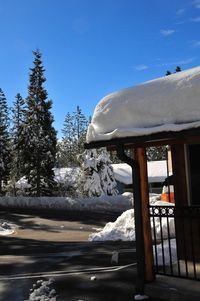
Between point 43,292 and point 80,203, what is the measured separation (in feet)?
73.6

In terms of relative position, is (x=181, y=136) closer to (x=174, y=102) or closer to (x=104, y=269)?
(x=174, y=102)

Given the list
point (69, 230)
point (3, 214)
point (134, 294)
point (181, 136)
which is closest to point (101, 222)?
point (69, 230)

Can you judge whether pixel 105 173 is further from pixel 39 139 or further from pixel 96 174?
pixel 39 139

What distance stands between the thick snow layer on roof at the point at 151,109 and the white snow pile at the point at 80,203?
20.7m

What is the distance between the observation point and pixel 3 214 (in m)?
25.8

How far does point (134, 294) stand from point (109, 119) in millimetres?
3026

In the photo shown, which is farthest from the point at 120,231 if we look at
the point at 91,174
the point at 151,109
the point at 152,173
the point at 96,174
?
the point at 152,173

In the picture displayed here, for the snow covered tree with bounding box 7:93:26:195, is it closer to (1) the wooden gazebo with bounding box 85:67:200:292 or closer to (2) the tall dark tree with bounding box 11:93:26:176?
(2) the tall dark tree with bounding box 11:93:26:176

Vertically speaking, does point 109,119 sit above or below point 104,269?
above

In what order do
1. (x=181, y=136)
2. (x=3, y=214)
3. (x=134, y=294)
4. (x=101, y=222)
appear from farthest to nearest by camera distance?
1. (x=3, y=214)
2. (x=101, y=222)
3. (x=134, y=294)
4. (x=181, y=136)

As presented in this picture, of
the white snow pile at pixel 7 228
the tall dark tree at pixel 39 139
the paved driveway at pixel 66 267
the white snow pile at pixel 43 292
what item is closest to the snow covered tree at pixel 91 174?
the tall dark tree at pixel 39 139

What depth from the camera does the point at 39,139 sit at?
35.8m

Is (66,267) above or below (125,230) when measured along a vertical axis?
below

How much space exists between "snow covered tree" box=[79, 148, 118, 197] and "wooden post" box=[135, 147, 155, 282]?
1141 inches
